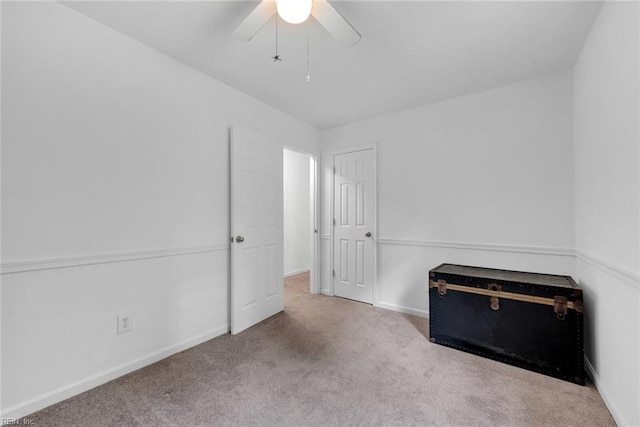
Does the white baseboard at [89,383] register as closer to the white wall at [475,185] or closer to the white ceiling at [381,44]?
the white wall at [475,185]

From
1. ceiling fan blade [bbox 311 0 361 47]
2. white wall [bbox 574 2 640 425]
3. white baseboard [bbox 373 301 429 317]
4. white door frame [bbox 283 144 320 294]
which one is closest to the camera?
white wall [bbox 574 2 640 425]

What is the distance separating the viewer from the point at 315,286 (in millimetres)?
3910

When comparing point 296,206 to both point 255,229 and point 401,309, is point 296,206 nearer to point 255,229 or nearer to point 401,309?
point 255,229

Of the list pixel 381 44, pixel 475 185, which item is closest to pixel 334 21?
pixel 381 44

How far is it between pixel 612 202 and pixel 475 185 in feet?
4.02

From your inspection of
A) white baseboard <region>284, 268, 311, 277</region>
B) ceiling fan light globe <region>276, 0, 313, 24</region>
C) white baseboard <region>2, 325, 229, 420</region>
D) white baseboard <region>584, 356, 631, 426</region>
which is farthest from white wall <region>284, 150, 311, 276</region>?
white baseboard <region>584, 356, 631, 426</region>

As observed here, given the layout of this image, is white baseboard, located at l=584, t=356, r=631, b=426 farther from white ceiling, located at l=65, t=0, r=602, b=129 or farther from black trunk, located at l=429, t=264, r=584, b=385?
white ceiling, located at l=65, t=0, r=602, b=129

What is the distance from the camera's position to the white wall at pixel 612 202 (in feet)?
4.40

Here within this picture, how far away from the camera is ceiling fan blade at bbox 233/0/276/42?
59.0 inches

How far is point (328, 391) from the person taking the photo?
1.76 metres

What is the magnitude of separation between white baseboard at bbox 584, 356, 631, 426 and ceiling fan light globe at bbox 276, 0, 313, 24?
2680 millimetres

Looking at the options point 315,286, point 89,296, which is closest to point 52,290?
point 89,296

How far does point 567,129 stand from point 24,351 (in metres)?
4.11

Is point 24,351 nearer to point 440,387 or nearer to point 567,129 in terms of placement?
point 440,387
